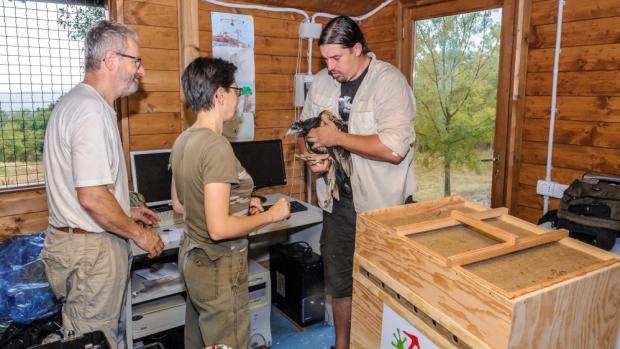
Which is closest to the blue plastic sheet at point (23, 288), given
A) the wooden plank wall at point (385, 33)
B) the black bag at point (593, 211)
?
the black bag at point (593, 211)

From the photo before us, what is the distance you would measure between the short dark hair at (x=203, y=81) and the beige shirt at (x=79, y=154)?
1.05ft

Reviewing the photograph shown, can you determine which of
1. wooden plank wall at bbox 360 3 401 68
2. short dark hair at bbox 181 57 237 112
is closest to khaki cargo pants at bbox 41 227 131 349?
short dark hair at bbox 181 57 237 112

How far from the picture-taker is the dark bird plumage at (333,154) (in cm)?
210

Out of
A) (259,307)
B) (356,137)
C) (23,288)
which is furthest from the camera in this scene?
(259,307)

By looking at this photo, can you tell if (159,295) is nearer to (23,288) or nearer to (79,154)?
(23,288)

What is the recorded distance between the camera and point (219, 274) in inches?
64.1

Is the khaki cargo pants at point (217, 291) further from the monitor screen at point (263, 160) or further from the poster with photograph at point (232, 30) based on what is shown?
the poster with photograph at point (232, 30)

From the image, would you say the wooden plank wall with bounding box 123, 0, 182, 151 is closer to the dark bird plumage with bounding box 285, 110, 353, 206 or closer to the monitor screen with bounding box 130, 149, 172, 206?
the monitor screen with bounding box 130, 149, 172, 206

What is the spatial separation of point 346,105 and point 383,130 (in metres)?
0.28

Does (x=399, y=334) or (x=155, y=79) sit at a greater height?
(x=155, y=79)

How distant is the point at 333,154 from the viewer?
6.90ft

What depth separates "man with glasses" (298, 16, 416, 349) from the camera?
1972 mm

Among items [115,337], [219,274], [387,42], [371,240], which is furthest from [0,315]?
[387,42]

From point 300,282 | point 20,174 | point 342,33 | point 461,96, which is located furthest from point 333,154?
point 20,174
